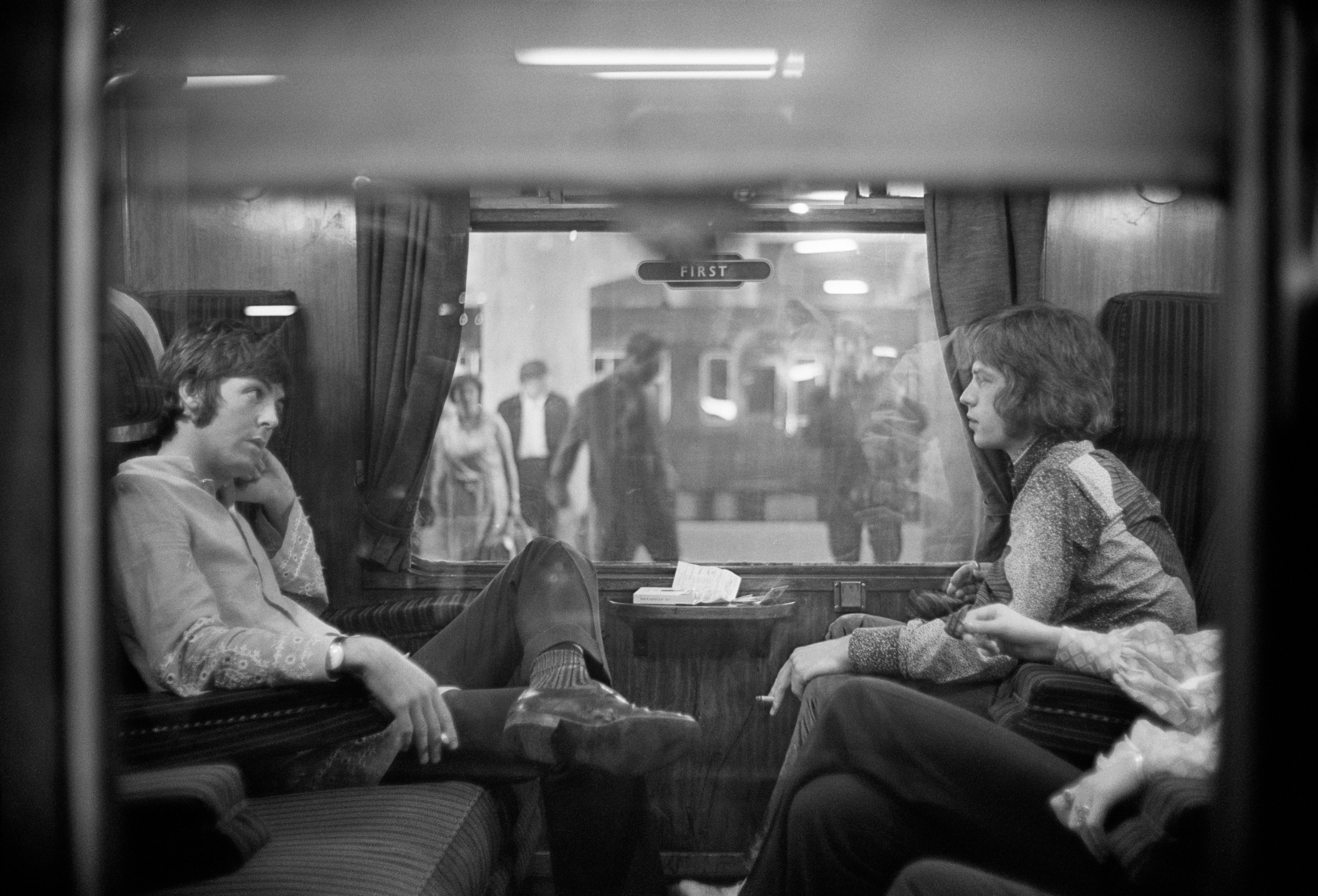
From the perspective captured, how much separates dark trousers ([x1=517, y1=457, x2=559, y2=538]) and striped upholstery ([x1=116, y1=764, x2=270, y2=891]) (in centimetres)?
57

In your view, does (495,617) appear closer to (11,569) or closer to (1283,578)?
(11,569)

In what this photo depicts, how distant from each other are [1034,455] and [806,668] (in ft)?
1.56

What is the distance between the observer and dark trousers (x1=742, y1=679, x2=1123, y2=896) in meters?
1.08

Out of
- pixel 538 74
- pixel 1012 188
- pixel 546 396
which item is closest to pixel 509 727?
pixel 546 396

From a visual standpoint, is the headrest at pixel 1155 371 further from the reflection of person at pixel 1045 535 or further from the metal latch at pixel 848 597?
the metal latch at pixel 848 597

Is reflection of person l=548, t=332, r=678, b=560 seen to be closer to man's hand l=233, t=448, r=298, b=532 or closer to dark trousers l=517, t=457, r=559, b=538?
dark trousers l=517, t=457, r=559, b=538

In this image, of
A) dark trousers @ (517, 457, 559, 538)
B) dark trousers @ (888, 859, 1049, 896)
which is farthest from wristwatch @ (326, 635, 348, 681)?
dark trousers @ (888, 859, 1049, 896)

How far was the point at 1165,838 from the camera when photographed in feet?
3.10

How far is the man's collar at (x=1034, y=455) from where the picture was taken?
1.42 meters

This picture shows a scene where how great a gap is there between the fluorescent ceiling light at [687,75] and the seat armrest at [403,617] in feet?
2.66

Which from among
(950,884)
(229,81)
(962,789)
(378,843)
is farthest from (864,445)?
(229,81)

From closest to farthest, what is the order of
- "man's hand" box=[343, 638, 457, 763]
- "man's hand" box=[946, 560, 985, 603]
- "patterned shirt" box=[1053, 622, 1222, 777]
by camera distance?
1. "patterned shirt" box=[1053, 622, 1222, 777]
2. "man's hand" box=[343, 638, 457, 763]
3. "man's hand" box=[946, 560, 985, 603]

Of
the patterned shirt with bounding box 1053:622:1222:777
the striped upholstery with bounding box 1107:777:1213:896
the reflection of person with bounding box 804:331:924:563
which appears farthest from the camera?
the reflection of person with bounding box 804:331:924:563

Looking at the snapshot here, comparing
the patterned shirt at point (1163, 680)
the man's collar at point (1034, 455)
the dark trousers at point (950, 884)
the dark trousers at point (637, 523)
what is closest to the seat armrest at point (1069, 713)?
the patterned shirt at point (1163, 680)
